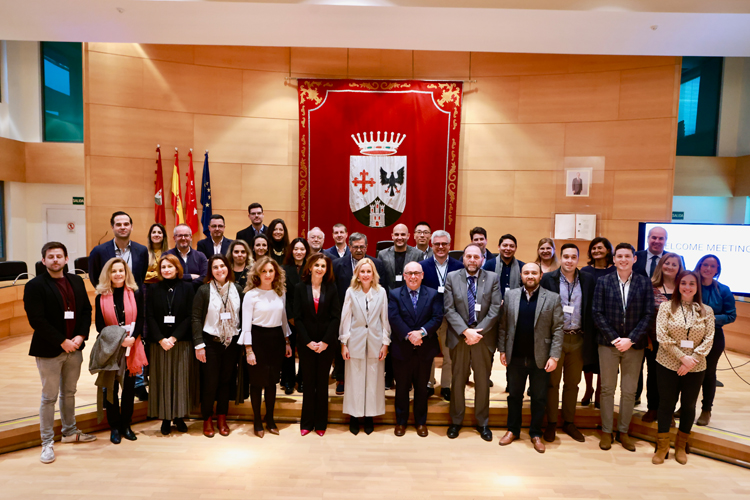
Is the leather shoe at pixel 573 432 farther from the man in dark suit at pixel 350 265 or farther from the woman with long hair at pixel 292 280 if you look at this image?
the woman with long hair at pixel 292 280

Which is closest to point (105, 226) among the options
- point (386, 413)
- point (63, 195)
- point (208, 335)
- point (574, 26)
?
point (63, 195)

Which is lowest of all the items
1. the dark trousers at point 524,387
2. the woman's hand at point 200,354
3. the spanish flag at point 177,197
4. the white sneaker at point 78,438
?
the white sneaker at point 78,438

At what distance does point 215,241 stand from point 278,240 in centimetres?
69

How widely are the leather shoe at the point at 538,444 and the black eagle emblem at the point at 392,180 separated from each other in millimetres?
4162

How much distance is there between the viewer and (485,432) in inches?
152

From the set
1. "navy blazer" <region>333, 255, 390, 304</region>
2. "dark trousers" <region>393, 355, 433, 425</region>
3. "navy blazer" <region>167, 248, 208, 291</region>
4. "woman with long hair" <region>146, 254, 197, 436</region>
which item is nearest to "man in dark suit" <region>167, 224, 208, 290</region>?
"navy blazer" <region>167, 248, 208, 291</region>

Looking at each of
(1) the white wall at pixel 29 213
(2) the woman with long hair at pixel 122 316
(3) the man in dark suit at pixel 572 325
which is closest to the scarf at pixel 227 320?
(2) the woman with long hair at pixel 122 316

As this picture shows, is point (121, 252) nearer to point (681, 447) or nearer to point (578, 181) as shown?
point (681, 447)

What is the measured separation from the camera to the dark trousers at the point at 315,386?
12.4 feet

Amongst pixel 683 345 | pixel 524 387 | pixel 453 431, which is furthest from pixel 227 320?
pixel 683 345

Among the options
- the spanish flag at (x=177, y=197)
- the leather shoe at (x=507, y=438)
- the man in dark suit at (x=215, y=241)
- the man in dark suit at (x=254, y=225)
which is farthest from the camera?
the spanish flag at (x=177, y=197)

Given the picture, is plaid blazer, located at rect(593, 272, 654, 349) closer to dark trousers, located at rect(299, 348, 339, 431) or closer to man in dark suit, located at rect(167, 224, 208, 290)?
dark trousers, located at rect(299, 348, 339, 431)

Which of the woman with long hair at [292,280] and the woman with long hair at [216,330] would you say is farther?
the woman with long hair at [292,280]

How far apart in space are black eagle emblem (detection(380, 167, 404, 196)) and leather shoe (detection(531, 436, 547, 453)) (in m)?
4.16
